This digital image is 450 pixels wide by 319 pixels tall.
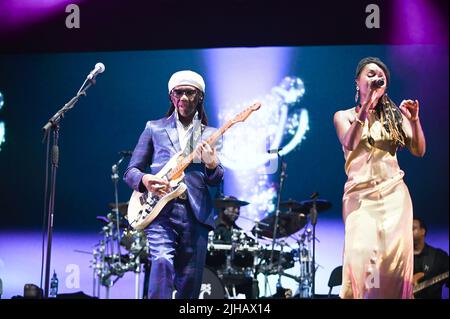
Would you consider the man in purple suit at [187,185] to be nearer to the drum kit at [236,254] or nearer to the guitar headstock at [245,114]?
the guitar headstock at [245,114]

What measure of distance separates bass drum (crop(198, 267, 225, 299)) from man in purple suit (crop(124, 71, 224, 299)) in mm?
2809

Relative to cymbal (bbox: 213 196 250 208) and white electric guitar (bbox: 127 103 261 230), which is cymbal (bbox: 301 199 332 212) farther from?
white electric guitar (bbox: 127 103 261 230)

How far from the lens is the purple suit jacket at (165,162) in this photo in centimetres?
532

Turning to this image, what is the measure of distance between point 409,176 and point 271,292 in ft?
7.84

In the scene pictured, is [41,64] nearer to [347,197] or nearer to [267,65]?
[267,65]

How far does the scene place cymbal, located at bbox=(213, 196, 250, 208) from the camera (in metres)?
8.48

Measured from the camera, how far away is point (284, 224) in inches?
348

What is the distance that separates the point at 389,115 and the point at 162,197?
1.67 metres

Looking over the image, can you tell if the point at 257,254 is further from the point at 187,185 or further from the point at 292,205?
the point at 187,185

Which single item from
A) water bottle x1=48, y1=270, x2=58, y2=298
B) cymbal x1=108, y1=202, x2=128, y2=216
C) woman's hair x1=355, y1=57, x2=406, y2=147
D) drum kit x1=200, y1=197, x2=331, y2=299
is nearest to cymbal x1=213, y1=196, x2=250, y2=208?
drum kit x1=200, y1=197, x2=331, y2=299

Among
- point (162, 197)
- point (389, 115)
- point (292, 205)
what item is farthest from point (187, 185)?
point (292, 205)

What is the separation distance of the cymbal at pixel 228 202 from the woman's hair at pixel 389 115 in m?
3.39

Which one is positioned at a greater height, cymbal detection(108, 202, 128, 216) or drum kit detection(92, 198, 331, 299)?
cymbal detection(108, 202, 128, 216)

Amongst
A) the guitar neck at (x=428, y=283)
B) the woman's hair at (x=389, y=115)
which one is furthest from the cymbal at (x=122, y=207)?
the woman's hair at (x=389, y=115)
